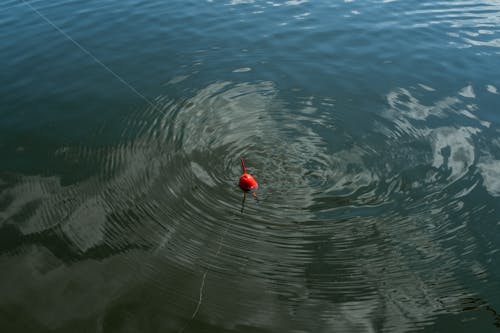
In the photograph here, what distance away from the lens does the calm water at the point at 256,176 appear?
593 centimetres

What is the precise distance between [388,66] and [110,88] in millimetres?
7033

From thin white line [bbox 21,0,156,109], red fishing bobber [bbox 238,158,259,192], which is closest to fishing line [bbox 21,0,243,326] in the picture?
thin white line [bbox 21,0,156,109]

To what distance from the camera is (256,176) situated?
7.81 m

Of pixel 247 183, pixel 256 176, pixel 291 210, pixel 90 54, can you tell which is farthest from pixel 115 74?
pixel 291 210

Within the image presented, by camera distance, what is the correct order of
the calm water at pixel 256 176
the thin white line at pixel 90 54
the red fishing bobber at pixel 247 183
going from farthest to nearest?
1. the thin white line at pixel 90 54
2. the red fishing bobber at pixel 247 183
3. the calm water at pixel 256 176

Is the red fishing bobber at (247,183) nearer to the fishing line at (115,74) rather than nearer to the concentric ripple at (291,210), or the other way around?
the concentric ripple at (291,210)

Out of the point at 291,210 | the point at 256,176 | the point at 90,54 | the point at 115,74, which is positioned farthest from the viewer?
the point at 90,54

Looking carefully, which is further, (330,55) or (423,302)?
(330,55)

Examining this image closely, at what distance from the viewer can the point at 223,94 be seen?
405 inches

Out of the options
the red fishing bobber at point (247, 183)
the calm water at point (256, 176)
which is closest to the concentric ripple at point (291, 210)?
the calm water at point (256, 176)

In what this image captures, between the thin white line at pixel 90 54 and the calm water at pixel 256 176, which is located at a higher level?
the thin white line at pixel 90 54

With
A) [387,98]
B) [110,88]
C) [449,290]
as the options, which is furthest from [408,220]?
[110,88]

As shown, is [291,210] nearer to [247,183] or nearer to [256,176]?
[247,183]

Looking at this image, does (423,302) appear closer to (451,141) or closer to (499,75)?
(451,141)
